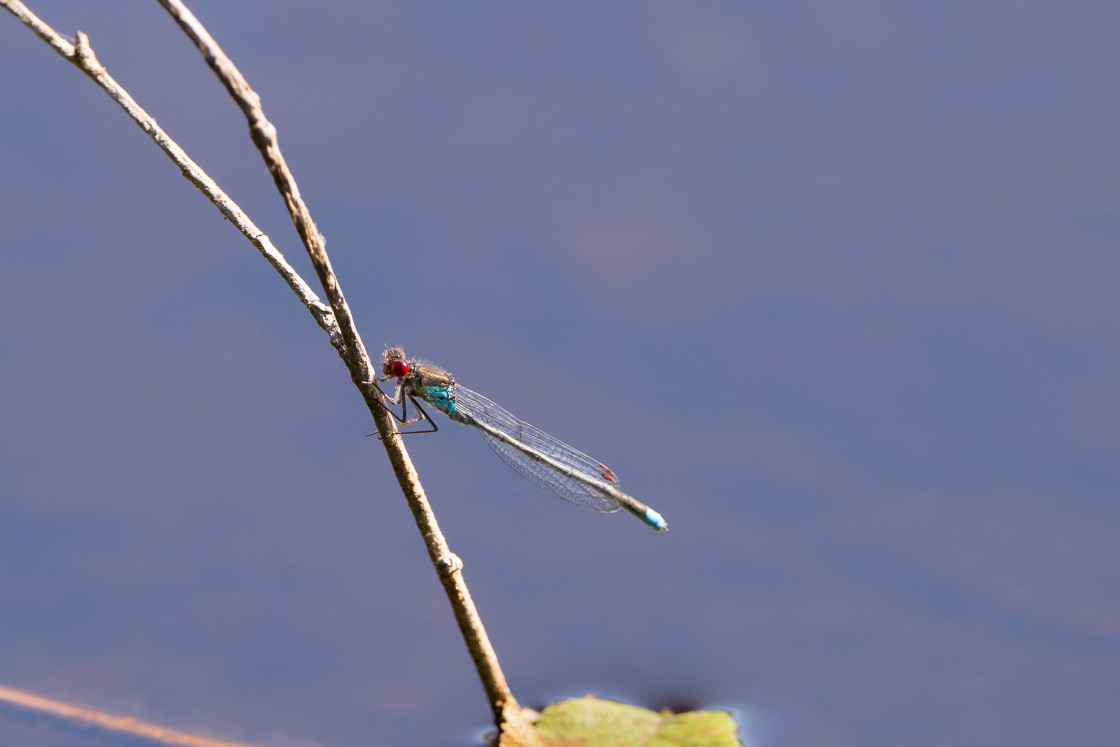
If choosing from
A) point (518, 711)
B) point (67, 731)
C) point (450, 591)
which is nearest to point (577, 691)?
point (518, 711)

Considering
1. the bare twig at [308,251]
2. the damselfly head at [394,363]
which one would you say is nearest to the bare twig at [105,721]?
the bare twig at [308,251]

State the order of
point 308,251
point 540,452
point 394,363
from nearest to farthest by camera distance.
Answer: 1. point 308,251
2. point 394,363
3. point 540,452

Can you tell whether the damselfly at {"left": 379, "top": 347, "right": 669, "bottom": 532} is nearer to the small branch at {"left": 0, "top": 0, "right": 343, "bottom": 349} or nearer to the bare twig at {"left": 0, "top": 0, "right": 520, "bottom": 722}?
the bare twig at {"left": 0, "top": 0, "right": 520, "bottom": 722}

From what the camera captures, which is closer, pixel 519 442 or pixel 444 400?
pixel 444 400

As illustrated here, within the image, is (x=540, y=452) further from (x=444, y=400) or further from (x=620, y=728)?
(x=620, y=728)

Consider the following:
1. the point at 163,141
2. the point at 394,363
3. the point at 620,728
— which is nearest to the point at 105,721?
the point at 394,363

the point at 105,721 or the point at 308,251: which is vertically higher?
the point at 308,251

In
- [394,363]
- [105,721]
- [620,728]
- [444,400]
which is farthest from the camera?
[444,400]
